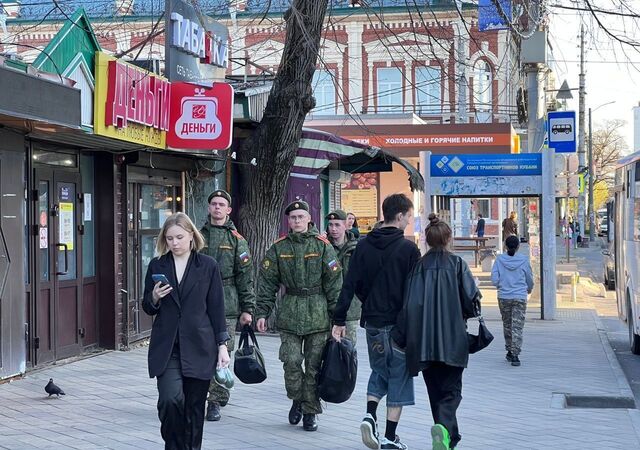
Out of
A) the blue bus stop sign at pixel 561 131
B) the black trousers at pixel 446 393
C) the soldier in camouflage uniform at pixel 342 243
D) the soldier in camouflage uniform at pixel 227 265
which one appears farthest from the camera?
the blue bus stop sign at pixel 561 131

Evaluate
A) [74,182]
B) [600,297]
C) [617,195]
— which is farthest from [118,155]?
[600,297]

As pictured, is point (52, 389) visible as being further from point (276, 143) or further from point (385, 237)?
point (276, 143)

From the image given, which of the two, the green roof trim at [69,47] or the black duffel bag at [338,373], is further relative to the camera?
the green roof trim at [69,47]

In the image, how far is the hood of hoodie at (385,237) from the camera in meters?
7.35

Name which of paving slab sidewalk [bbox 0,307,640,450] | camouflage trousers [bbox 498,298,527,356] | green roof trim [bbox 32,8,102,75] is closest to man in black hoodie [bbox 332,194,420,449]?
paving slab sidewalk [bbox 0,307,640,450]

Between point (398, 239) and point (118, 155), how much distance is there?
6082 mm

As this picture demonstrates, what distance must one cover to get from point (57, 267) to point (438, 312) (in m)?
5.83

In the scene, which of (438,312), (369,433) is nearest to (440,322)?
(438,312)

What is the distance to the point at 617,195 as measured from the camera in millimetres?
15812

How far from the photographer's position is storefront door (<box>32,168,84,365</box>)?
1102 cm

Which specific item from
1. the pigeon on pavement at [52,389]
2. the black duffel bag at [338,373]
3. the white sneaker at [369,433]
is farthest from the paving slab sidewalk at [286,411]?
the white sneaker at [369,433]

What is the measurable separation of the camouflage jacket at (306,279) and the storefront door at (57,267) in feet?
12.7

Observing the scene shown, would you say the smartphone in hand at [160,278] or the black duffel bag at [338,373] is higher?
the smartphone in hand at [160,278]

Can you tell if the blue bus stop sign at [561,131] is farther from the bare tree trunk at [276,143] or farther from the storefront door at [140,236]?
the storefront door at [140,236]
